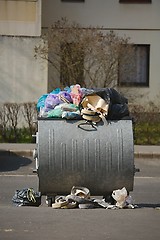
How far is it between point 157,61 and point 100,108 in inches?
756

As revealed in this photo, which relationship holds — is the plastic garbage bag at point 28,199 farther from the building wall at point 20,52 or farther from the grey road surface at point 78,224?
the building wall at point 20,52

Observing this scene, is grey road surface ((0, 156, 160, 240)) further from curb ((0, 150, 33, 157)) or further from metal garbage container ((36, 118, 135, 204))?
curb ((0, 150, 33, 157))

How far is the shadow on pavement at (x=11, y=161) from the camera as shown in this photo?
17891mm

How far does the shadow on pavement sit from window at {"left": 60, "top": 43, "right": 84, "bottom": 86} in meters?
6.49

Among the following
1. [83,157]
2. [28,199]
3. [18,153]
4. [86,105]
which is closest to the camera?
[83,157]

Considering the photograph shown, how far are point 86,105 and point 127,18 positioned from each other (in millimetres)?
18994

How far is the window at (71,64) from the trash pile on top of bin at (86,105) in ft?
47.5

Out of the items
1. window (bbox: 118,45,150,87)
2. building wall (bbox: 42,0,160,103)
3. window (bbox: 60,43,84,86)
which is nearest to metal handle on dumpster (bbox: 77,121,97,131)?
window (bbox: 60,43,84,86)

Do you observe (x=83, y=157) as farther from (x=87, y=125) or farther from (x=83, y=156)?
(x=87, y=125)

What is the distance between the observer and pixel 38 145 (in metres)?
9.73

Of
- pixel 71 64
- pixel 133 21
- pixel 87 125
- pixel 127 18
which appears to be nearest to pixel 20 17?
pixel 71 64

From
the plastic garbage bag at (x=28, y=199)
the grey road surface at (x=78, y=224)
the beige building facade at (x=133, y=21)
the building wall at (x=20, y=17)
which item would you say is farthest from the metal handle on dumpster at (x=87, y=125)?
the beige building facade at (x=133, y=21)

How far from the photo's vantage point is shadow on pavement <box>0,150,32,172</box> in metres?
17.9

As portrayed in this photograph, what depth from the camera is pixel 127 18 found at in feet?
93.8
